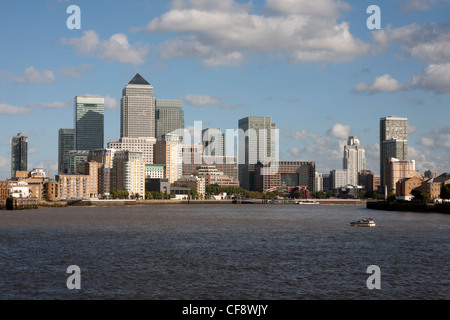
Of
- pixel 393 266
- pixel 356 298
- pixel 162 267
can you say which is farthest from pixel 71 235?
pixel 356 298

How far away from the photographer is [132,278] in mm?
52312

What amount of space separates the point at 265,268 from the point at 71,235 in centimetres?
4855

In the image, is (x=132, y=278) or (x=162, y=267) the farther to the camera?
(x=162, y=267)

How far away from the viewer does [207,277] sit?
52.8 meters

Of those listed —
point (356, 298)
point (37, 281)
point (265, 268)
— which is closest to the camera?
point (356, 298)
